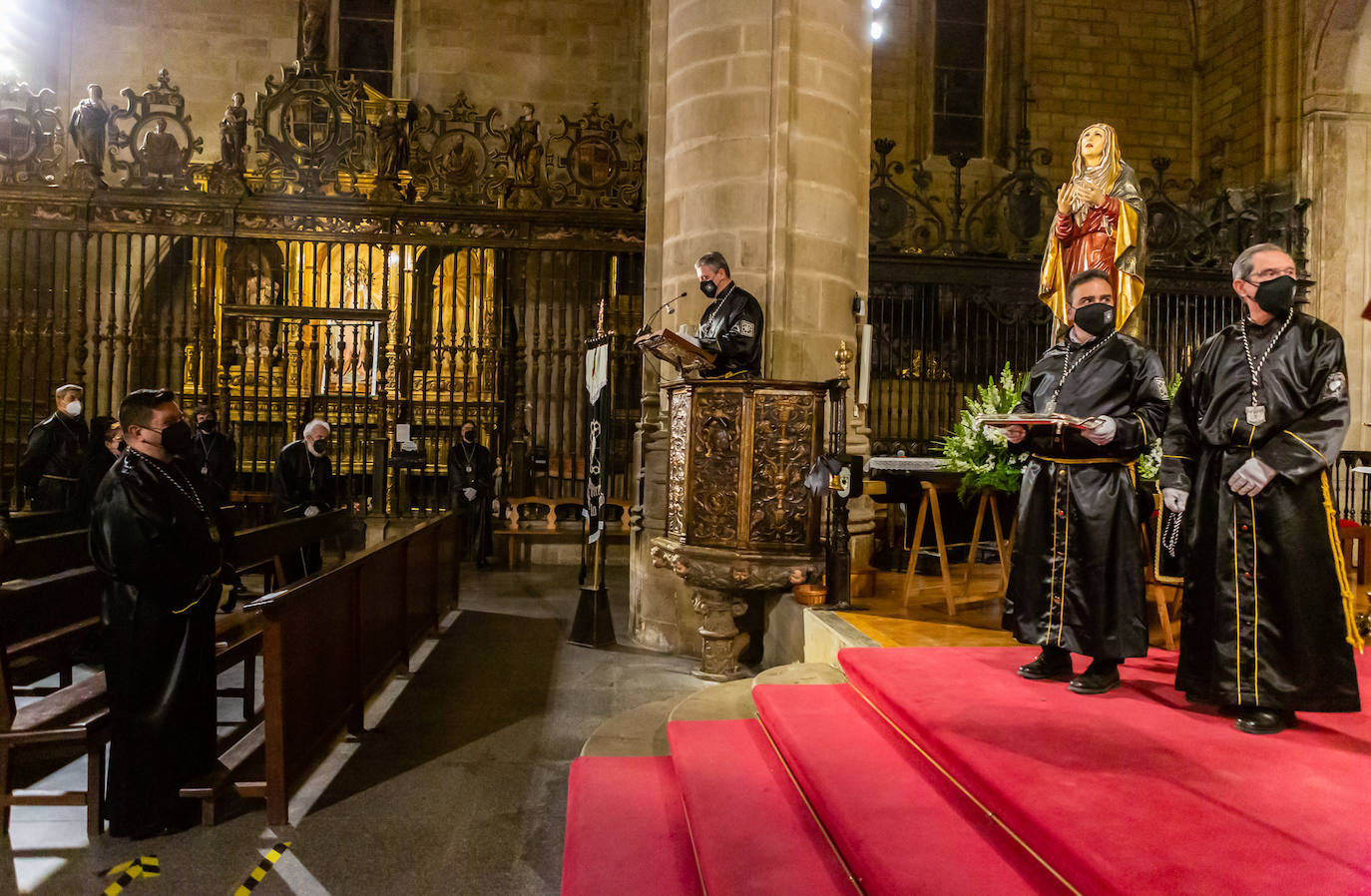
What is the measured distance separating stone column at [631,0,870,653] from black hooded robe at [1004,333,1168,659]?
304cm

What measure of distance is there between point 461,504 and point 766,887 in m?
8.07

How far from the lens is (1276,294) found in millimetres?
2725

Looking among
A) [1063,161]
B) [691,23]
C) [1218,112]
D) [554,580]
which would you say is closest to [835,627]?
[691,23]

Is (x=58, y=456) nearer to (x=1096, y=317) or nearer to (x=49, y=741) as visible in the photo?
(x=49, y=741)

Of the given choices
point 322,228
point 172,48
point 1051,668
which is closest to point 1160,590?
point 1051,668

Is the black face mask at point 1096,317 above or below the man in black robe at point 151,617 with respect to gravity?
above

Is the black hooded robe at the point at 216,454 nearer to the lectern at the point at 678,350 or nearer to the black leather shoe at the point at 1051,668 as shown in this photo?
the lectern at the point at 678,350

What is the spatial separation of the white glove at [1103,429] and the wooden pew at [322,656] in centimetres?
292

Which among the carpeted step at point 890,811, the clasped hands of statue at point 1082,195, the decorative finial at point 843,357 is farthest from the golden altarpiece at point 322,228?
the carpeted step at point 890,811

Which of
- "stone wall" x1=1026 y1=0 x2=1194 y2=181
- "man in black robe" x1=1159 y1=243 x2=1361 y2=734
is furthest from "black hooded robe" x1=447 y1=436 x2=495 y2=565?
"stone wall" x1=1026 y1=0 x2=1194 y2=181

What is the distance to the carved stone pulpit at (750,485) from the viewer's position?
5.35 meters

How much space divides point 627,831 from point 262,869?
1.24 metres

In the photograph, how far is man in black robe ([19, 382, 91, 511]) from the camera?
24.5 feet

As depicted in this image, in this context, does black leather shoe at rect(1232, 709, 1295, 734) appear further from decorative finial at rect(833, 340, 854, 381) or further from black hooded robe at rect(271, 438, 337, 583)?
black hooded robe at rect(271, 438, 337, 583)
